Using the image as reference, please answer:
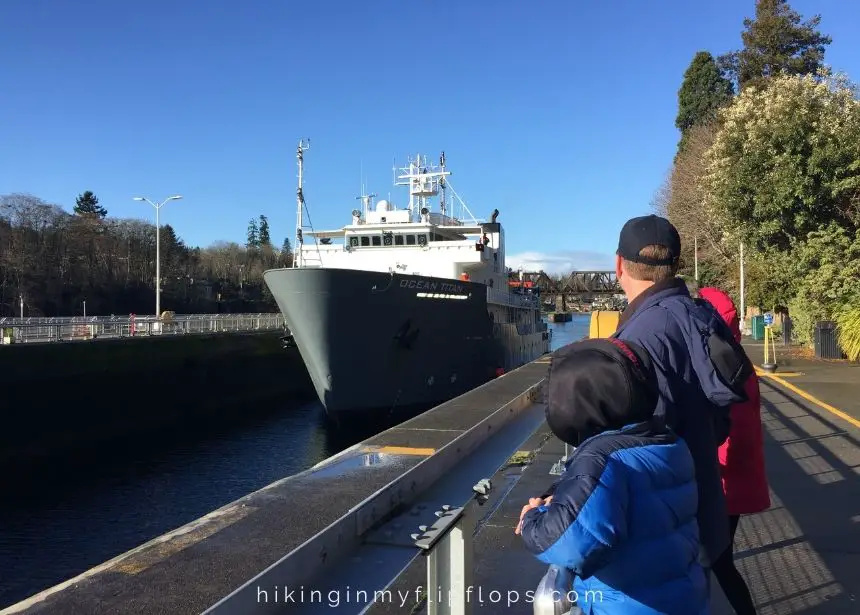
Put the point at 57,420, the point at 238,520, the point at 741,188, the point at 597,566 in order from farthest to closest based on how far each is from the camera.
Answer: the point at 741,188 → the point at 57,420 → the point at 238,520 → the point at 597,566

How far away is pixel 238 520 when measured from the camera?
14.4ft

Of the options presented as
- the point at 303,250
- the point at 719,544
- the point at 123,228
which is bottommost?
the point at 719,544

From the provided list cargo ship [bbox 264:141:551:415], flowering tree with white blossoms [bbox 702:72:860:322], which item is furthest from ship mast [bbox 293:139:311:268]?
flowering tree with white blossoms [bbox 702:72:860:322]

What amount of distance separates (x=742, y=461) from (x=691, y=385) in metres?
1.38

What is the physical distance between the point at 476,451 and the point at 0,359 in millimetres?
16693

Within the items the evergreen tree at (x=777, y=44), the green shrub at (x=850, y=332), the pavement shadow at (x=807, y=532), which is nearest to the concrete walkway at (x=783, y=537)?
the pavement shadow at (x=807, y=532)

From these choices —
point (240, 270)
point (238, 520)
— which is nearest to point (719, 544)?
point (238, 520)

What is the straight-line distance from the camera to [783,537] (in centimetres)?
456

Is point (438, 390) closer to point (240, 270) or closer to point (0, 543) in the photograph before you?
point (0, 543)

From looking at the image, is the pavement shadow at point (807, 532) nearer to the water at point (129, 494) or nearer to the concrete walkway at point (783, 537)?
the concrete walkway at point (783, 537)

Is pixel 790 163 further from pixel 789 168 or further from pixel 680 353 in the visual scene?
pixel 680 353

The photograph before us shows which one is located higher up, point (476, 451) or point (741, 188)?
point (741, 188)

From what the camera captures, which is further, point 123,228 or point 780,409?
point 123,228

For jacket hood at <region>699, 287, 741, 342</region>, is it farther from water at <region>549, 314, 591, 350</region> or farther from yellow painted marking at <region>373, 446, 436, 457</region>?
water at <region>549, 314, 591, 350</region>
